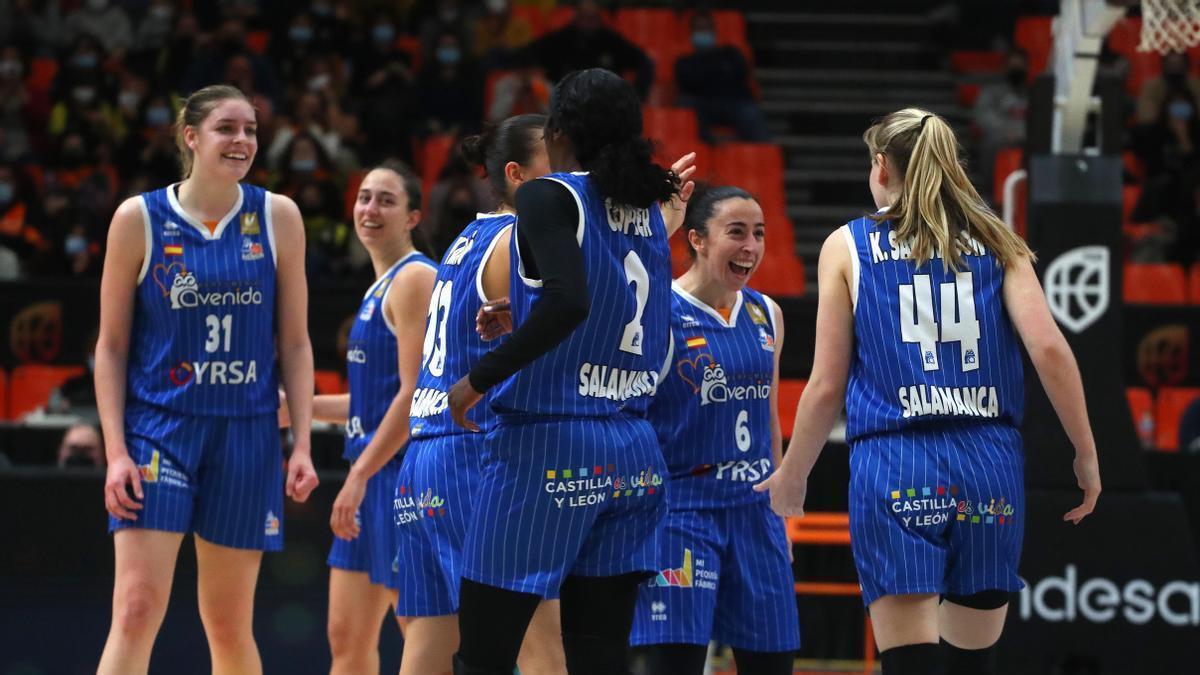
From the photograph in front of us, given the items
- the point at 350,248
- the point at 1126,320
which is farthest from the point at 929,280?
the point at 350,248

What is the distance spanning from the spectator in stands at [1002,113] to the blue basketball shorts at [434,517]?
10.9m

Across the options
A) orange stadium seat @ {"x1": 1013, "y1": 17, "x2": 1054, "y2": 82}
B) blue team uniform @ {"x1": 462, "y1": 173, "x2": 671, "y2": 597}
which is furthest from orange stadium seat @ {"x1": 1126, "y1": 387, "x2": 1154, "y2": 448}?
blue team uniform @ {"x1": 462, "y1": 173, "x2": 671, "y2": 597}

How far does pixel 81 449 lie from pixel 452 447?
190 inches

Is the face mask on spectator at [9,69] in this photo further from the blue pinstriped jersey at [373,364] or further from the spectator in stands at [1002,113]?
the blue pinstriped jersey at [373,364]

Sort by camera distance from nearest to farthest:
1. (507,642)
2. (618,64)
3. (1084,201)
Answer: (507,642) < (1084,201) < (618,64)

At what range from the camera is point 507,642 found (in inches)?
144

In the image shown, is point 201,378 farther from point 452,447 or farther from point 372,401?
point 452,447

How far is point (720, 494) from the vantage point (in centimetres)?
496

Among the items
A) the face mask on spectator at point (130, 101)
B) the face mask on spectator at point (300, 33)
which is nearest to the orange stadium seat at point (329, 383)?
the face mask on spectator at point (130, 101)

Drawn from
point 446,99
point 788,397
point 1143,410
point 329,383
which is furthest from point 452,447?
point 446,99

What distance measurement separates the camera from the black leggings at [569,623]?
3637 mm

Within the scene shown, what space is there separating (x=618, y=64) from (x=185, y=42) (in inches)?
158

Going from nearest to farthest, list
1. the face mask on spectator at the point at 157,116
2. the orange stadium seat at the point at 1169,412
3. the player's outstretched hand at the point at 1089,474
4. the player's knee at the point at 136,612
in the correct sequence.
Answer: the player's outstretched hand at the point at 1089,474, the player's knee at the point at 136,612, the orange stadium seat at the point at 1169,412, the face mask on spectator at the point at 157,116

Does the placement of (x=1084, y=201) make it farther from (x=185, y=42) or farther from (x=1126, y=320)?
(x=185, y=42)
